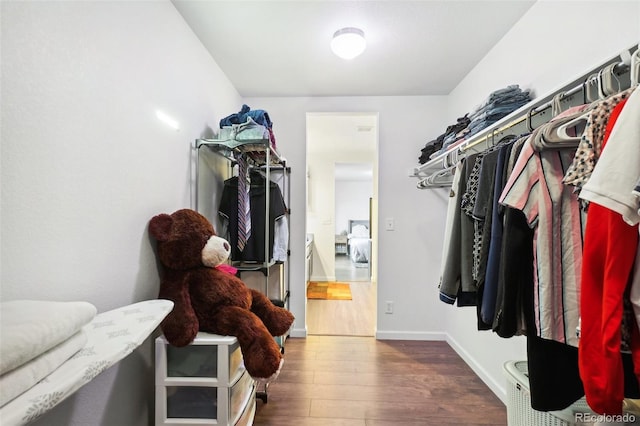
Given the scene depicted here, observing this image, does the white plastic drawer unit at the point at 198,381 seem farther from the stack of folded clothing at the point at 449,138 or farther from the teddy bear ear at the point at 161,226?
the stack of folded clothing at the point at 449,138

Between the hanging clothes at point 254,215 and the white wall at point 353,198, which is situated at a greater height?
the white wall at point 353,198

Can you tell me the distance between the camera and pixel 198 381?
1.08 meters

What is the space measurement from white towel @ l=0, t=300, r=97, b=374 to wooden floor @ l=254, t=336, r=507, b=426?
51.6 inches

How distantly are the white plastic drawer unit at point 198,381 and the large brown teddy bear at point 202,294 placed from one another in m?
0.06

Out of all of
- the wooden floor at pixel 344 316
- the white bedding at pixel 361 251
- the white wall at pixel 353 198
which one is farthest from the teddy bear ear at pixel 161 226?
the white wall at pixel 353 198

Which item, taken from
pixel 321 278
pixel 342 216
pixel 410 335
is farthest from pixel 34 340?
pixel 342 216

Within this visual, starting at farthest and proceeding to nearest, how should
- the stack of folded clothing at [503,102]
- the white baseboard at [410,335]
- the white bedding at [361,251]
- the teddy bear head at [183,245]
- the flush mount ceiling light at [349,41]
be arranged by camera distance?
the white bedding at [361,251]
the white baseboard at [410,335]
the flush mount ceiling light at [349,41]
the stack of folded clothing at [503,102]
the teddy bear head at [183,245]

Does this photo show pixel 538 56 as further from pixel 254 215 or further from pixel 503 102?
pixel 254 215

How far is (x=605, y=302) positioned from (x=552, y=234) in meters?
0.26

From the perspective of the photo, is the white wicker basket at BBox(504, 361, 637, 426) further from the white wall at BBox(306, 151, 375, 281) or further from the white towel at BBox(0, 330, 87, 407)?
the white wall at BBox(306, 151, 375, 281)

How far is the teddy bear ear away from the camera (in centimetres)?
121

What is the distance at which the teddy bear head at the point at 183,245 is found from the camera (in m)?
1.21

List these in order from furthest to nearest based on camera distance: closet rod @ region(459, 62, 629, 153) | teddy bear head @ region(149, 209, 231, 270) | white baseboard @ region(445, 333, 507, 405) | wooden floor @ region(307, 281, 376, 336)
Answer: wooden floor @ region(307, 281, 376, 336), white baseboard @ region(445, 333, 507, 405), teddy bear head @ region(149, 209, 231, 270), closet rod @ region(459, 62, 629, 153)

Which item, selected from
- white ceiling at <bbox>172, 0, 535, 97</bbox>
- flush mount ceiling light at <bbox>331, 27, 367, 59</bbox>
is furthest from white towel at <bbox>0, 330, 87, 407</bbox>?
flush mount ceiling light at <bbox>331, 27, 367, 59</bbox>
